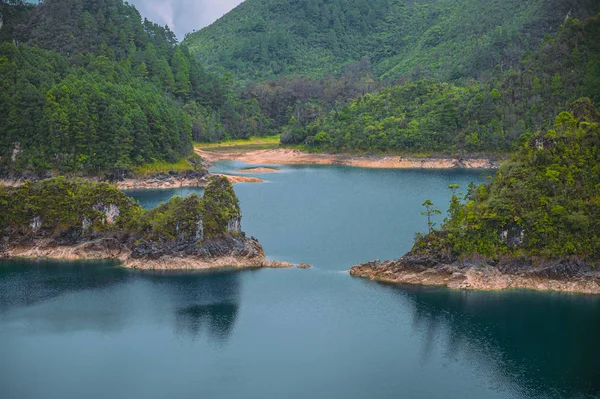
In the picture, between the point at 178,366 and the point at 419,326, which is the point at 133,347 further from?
the point at 419,326

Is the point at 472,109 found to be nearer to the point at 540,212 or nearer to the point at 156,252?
the point at 540,212

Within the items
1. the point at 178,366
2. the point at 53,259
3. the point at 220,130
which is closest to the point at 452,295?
the point at 178,366

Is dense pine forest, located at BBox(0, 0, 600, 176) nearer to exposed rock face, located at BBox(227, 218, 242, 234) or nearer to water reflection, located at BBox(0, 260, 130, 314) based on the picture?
exposed rock face, located at BBox(227, 218, 242, 234)

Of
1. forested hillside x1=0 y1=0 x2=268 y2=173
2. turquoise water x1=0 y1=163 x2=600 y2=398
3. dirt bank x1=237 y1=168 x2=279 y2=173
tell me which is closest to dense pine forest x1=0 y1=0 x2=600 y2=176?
forested hillside x1=0 y1=0 x2=268 y2=173

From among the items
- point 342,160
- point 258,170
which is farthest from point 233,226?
point 342,160

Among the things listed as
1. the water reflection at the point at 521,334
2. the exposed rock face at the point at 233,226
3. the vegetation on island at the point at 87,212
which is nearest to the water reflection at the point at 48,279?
the vegetation on island at the point at 87,212
